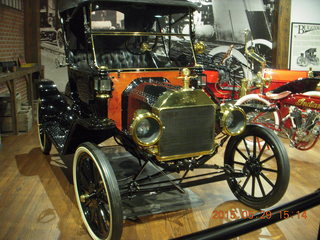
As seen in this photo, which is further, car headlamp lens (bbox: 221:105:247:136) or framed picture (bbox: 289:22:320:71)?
framed picture (bbox: 289:22:320:71)

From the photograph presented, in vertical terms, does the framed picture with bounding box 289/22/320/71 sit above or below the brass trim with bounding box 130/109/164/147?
above

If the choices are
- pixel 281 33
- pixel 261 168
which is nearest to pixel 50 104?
pixel 261 168

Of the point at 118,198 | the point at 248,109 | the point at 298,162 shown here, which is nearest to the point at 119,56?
the point at 248,109

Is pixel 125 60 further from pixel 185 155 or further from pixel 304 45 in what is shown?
pixel 304 45

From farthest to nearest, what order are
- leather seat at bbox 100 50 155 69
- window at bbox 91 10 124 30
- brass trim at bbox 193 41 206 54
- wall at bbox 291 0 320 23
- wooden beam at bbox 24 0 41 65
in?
wall at bbox 291 0 320 23 < wooden beam at bbox 24 0 41 65 < window at bbox 91 10 124 30 < leather seat at bbox 100 50 155 69 < brass trim at bbox 193 41 206 54

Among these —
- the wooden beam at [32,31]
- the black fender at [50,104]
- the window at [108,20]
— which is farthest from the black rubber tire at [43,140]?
the wooden beam at [32,31]

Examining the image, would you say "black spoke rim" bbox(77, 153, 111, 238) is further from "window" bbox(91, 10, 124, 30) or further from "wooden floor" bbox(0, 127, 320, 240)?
"window" bbox(91, 10, 124, 30)

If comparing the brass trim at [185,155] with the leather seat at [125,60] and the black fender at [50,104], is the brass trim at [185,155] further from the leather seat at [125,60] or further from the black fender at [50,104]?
the black fender at [50,104]

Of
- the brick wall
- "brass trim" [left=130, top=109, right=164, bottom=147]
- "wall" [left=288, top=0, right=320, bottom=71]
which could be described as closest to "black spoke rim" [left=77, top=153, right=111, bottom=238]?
"brass trim" [left=130, top=109, right=164, bottom=147]

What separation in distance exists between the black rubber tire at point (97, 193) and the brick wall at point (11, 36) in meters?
3.96

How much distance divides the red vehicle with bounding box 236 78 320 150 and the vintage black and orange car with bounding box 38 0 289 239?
1056mm

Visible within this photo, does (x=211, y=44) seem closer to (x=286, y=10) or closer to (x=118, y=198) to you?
(x=286, y=10)

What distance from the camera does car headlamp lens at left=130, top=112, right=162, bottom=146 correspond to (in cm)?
212

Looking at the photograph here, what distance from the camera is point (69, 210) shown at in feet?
9.09
